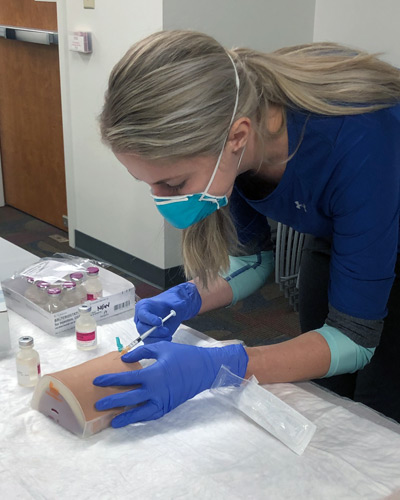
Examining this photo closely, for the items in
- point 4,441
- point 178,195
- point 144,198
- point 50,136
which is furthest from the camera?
point 50,136

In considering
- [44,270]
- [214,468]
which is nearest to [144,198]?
[44,270]

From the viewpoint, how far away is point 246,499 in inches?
29.9

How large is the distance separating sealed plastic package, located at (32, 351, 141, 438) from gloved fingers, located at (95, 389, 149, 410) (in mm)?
13

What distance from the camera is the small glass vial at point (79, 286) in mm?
1201

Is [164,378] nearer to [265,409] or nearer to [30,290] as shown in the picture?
[265,409]

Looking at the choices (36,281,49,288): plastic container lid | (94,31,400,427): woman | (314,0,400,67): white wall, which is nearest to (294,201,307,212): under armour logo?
(94,31,400,427): woman

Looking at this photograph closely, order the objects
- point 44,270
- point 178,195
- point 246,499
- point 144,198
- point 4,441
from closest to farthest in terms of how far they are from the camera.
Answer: point 246,499 → point 4,441 → point 178,195 → point 44,270 → point 144,198

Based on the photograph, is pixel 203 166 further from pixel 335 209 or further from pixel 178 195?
pixel 335 209

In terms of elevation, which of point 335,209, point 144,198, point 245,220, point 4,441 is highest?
point 335,209

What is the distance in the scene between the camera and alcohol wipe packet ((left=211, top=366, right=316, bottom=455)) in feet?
2.84

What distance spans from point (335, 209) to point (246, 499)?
49cm

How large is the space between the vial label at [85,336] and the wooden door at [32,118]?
8.53 ft

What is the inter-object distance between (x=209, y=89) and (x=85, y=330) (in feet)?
1.62

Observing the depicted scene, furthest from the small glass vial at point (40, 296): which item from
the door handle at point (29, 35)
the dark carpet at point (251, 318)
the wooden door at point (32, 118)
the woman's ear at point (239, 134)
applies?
the wooden door at point (32, 118)
